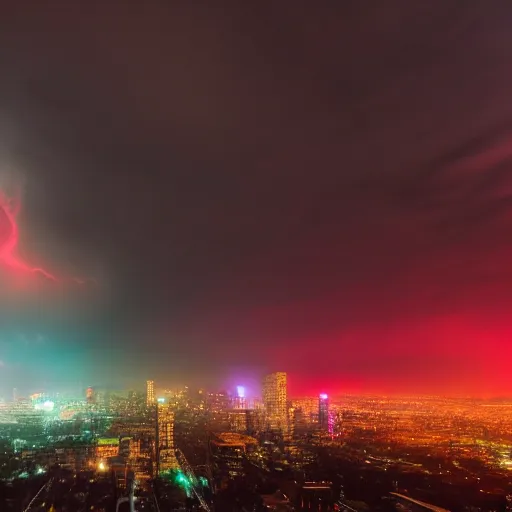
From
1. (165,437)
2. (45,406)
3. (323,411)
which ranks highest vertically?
(45,406)

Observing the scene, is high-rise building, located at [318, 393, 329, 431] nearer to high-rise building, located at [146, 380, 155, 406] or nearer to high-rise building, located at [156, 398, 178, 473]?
high-rise building, located at [156, 398, 178, 473]

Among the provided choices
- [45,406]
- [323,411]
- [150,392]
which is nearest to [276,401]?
[323,411]

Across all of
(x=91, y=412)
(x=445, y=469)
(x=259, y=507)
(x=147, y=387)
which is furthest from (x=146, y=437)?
(x=445, y=469)

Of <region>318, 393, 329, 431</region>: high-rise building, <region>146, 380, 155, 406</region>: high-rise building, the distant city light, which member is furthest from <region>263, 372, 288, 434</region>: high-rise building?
the distant city light

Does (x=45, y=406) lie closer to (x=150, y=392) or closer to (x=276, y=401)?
(x=150, y=392)

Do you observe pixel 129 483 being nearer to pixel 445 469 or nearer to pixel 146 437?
pixel 146 437

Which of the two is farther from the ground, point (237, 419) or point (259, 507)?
point (237, 419)

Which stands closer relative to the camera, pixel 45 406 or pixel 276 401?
pixel 276 401
